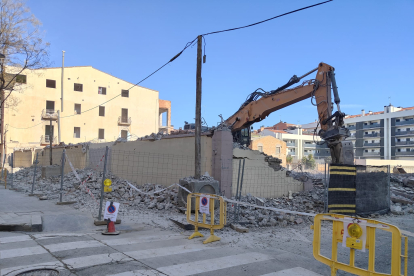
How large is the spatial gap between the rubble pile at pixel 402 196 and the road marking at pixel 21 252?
1130 cm

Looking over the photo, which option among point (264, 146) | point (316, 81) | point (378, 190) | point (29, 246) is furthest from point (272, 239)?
point (264, 146)

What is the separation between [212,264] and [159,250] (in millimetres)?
1221

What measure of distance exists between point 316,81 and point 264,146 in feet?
154

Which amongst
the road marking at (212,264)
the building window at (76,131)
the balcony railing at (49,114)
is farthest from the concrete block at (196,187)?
the building window at (76,131)

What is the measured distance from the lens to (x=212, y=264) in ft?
17.4

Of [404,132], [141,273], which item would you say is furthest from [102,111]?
[404,132]

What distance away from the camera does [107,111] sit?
47.8 m

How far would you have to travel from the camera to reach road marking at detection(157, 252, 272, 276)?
193 inches

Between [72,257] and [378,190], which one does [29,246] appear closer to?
[72,257]

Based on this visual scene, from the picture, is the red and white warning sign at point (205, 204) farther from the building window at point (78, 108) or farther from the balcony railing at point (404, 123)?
the balcony railing at point (404, 123)

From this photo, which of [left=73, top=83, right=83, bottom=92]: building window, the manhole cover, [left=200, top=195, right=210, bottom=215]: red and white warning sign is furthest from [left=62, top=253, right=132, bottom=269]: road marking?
[left=73, top=83, right=83, bottom=92]: building window

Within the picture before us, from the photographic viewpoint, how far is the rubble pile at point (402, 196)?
12.1 meters

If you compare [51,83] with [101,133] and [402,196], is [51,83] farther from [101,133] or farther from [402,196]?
[402,196]

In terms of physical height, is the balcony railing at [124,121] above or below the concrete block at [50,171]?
above
